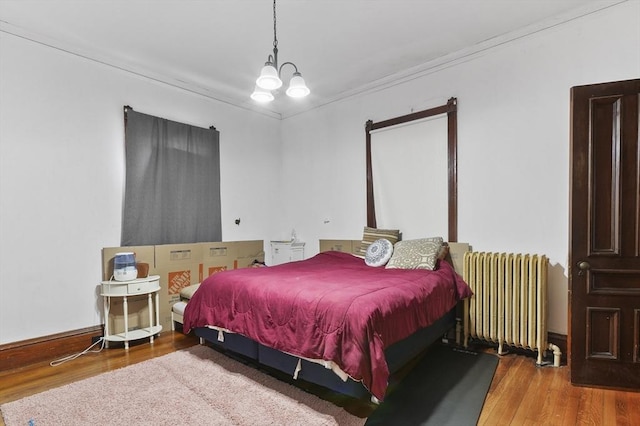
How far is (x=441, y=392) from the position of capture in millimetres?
2154

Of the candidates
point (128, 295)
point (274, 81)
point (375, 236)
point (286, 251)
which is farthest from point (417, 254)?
point (128, 295)

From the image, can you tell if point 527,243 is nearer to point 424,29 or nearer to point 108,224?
point 424,29

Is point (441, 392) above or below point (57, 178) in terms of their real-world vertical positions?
below

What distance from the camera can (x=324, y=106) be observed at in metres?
4.49

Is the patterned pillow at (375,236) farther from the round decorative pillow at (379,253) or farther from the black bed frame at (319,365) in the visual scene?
the black bed frame at (319,365)

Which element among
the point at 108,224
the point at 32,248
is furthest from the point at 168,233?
the point at 32,248

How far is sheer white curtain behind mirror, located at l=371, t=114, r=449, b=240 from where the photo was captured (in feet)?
11.1

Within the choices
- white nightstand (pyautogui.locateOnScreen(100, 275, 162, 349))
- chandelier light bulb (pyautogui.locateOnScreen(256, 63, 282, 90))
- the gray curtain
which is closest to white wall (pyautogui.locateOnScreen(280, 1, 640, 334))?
chandelier light bulb (pyautogui.locateOnScreen(256, 63, 282, 90))

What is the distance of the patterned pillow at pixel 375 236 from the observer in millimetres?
3550

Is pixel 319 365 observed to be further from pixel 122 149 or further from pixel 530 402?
pixel 122 149

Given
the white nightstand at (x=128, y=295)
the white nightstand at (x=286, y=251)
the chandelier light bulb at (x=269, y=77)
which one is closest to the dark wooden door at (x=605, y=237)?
the chandelier light bulb at (x=269, y=77)

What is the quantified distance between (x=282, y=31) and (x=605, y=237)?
9.74ft

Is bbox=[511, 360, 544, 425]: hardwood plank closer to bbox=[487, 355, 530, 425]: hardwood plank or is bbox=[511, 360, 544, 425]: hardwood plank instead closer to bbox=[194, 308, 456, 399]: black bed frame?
bbox=[487, 355, 530, 425]: hardwood plank

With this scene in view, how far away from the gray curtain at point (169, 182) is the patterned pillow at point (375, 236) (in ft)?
6.03
